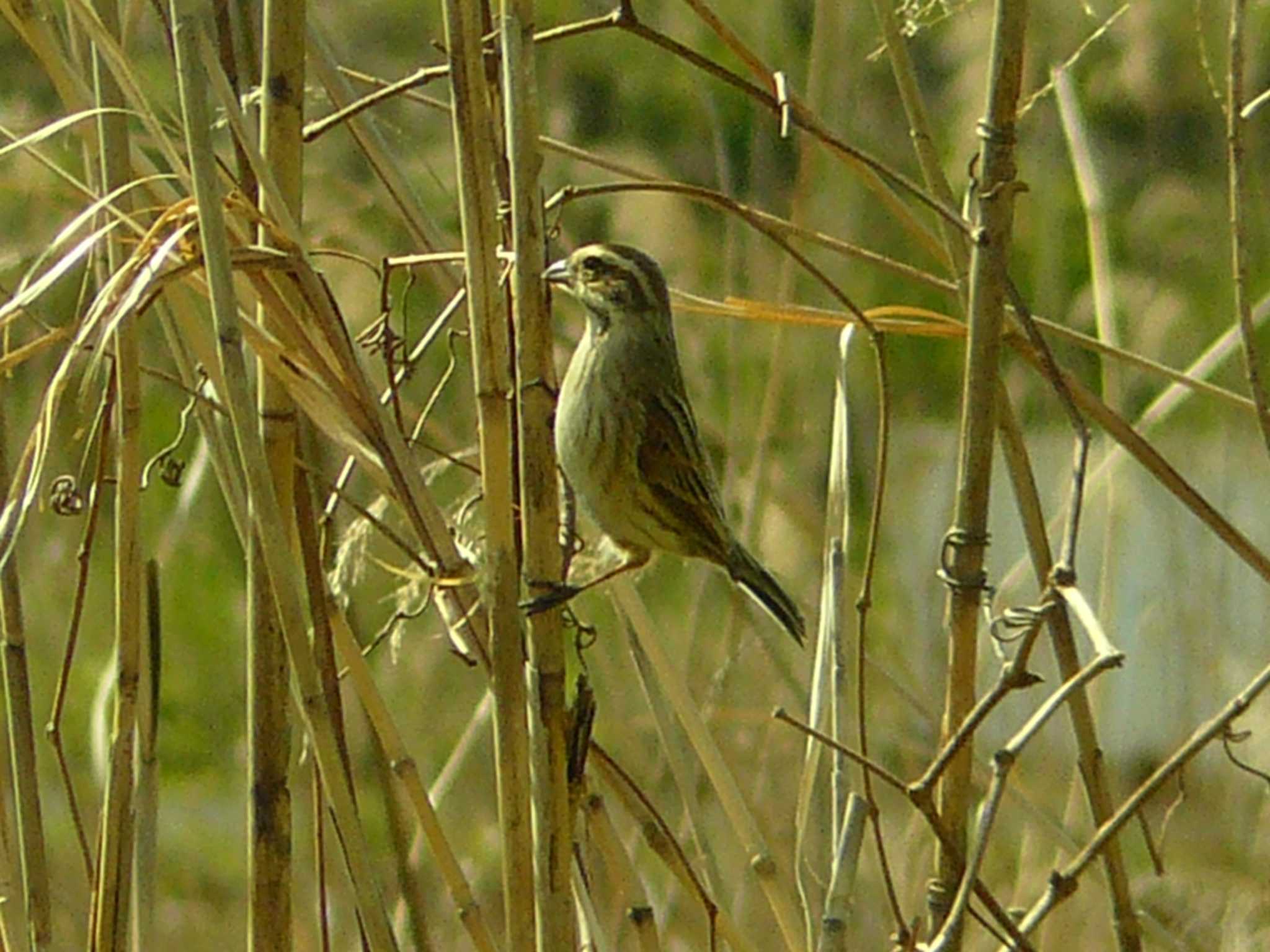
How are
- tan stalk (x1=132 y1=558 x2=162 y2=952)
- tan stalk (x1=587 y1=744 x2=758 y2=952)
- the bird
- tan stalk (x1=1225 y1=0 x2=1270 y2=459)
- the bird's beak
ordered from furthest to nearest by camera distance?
1. the bird
2. the bird's beak
3. tan stalk (x1=132 y1=558 x2=162 y2=952)
4. tan stalk (x1=587 y1=744 x2=758 y2=952)
5. tan stalk (x1=1225 y1=0 x2=1270 y2=459)

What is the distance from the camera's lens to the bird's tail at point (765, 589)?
2496mm

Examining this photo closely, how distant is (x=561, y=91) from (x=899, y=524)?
4.99ft

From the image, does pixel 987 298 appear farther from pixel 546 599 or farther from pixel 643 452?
pixel 643 452

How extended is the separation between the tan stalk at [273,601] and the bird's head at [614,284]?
435mm

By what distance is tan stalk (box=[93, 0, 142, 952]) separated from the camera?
1.80 metres

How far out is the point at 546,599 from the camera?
5.43 ft

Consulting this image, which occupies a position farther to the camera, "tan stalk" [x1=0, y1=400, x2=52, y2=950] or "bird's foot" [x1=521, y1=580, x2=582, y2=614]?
"tan stalk" [x1=0, y1=400, x2=52, y2=950]

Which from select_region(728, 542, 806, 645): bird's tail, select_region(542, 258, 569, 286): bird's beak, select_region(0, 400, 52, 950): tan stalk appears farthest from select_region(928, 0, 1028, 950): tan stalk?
select_region(0, 400, 52, 950): tan stalk

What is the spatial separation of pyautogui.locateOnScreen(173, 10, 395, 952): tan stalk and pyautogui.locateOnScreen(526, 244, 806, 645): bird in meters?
0.74

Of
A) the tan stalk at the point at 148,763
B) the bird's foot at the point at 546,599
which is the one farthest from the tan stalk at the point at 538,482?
the tan stalk at the point at 148,763

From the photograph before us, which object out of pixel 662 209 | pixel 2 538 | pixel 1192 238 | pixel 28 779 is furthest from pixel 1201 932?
pixel 1192 238

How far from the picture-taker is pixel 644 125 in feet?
17.9

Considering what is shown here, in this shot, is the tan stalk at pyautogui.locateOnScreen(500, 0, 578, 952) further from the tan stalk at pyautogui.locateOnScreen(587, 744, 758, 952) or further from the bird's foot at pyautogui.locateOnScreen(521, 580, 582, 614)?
the tan stalk at pyautogui.locateOnScreen(587, 744, 758, 952)

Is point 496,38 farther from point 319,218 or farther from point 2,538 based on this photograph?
point 319,218
